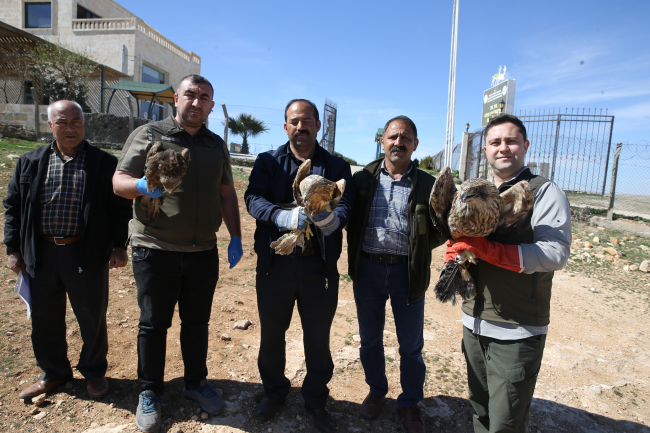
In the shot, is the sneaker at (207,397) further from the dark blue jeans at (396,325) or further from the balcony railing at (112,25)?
the balcony railing at (112,25)

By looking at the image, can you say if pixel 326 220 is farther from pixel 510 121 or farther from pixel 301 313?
pixel 510 121

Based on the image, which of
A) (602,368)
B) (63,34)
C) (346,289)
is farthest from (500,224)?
(63,34)

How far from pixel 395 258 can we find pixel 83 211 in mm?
2492

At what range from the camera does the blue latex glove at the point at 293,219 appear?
7.67 feet

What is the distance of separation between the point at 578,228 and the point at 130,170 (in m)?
10.8

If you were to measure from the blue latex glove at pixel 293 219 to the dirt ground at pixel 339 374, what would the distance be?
1565 mm

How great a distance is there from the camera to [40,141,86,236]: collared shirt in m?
→ 2.78

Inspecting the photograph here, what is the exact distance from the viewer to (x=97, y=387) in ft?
9.34

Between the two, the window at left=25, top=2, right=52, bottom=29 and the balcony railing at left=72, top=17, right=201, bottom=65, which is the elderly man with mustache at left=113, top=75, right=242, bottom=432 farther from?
the window at left=25, top=2, right=52, bottom=29

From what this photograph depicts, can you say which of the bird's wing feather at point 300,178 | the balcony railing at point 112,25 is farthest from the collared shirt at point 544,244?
the balcony railing at point 112,25

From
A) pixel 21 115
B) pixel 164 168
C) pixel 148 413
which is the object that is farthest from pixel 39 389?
pixel 21 115

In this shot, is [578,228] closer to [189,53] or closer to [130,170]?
[130,170]

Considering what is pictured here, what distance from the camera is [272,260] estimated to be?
2.65 metres

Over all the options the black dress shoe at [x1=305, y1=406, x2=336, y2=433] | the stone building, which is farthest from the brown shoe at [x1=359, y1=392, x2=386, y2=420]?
the stone building
